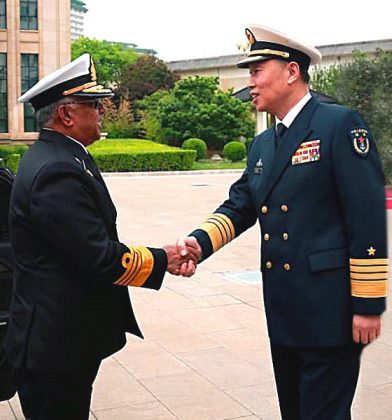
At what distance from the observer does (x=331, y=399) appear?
2.64m

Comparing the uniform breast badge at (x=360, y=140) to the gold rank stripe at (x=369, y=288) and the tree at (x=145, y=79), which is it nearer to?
the gold rank stripe at (x=369, y=288)

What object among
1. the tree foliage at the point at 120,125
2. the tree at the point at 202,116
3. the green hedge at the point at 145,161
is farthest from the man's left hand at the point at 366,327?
the tree foliage at the point at 120,125

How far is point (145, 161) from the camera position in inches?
1120

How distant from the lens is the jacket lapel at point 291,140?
2746 mm

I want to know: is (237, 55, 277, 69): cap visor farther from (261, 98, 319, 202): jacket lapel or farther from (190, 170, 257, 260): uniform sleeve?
(190, 170, 257, 260): uniform sleeve

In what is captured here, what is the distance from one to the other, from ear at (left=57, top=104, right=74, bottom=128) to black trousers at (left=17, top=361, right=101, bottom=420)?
2.71 ft

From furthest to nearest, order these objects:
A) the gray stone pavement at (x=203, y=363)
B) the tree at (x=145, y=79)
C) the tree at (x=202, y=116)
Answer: the tree at (x=145, y=79), the tree at (x=202, y=116), the gray stone pavement at (x=203, y=363)

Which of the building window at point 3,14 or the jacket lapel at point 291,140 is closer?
the jacket lapel at point 291,140

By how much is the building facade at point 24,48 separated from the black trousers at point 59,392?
3699 cm

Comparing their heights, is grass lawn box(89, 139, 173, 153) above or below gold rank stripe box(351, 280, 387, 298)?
below

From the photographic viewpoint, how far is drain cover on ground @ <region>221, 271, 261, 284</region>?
24.3ft

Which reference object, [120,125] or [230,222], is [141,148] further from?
[230,222]

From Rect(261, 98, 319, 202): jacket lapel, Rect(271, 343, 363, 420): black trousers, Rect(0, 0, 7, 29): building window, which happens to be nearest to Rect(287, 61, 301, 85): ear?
Rect(261, 98, 319, 202): jacket lapel

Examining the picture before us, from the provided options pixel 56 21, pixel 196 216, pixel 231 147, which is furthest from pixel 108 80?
pixel 196 216
